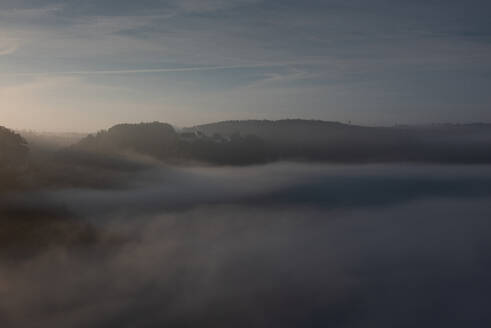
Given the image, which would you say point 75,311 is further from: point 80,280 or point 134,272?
point 134,272

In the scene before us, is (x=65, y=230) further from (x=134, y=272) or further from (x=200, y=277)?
(x=200, y=277)

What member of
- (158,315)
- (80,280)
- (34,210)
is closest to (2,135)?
(34,210)

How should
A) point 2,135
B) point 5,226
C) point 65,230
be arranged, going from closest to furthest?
point 5,226 < point 2,135 < point 65,230

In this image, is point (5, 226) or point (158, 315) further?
point (158, 315)

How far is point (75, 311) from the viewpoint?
461ft

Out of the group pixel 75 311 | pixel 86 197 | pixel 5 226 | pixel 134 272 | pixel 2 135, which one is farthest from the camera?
pixel 86 197

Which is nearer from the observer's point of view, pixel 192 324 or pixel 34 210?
pixel 34 210

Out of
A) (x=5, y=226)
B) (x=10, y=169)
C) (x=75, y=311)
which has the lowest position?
(x=75, y=311)

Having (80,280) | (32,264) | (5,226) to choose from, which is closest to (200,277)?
(80,280)

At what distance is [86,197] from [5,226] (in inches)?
2580

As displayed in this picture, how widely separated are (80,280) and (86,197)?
4974cm

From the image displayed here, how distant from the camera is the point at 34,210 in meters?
135

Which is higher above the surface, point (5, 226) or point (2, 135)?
point (2, 135)

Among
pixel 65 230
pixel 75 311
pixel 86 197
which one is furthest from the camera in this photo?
pixel 86 197
